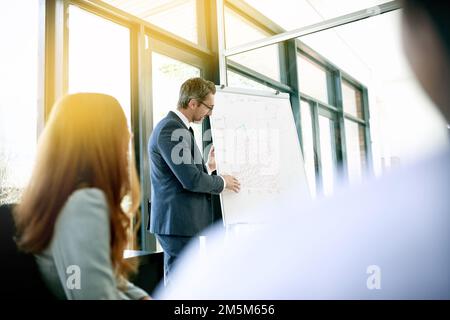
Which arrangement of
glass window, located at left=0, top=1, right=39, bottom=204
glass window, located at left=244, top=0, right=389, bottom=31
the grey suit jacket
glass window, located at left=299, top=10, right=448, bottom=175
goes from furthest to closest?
1. glass window, located at left=244, top=0, right=389, bottom=31
2. glass window, located at left=299, top=10, right=448, bottom=175
3. the grey suit jacket
4. glass window, located at left=0, top=1, right=39, bottom=204

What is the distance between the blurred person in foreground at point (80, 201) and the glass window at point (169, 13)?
1465mm

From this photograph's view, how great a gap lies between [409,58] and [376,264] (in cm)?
81

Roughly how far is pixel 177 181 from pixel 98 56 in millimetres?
660

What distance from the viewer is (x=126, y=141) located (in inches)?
31.8

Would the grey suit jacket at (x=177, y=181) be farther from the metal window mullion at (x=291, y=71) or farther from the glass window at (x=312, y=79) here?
the glass window at (x=312, y=79)

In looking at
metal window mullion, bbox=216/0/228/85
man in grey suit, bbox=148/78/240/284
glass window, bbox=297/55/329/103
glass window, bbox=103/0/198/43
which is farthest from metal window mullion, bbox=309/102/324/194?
man in grey suit, bbox=148/78/240/284

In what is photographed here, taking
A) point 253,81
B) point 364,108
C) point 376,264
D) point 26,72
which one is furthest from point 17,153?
point 364,108

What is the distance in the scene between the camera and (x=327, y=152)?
3098 mm

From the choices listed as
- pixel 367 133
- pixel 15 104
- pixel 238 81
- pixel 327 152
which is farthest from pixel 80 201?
pixel 367 133

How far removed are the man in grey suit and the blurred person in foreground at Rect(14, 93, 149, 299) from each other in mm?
596

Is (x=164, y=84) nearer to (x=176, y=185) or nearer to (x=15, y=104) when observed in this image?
(x=176, y=185)

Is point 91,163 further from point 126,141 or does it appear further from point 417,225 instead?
point 417,225

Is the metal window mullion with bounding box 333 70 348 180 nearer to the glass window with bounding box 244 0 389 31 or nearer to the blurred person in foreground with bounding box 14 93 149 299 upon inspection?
the glass window with bounding box 244 0 389 31

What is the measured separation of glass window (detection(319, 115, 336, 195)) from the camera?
9.76ft
